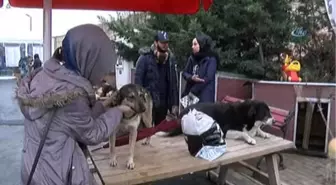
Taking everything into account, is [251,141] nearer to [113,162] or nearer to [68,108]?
[113,162]

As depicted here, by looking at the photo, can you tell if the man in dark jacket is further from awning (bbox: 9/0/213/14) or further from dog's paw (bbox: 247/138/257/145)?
dog's paw (bbox: 247/138/257/145)

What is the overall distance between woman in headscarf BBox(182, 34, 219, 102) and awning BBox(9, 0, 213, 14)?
74cm

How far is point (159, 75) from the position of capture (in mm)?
4926

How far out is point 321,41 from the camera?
24.7 ft

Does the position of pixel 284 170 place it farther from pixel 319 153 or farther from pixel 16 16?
pixel 16 16

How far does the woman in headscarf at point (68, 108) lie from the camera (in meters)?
1.80

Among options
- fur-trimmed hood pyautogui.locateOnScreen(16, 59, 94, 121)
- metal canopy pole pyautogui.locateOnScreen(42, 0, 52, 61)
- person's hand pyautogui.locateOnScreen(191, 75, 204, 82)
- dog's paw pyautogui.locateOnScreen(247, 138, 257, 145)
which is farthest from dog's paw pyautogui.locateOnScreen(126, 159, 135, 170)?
person's hand pyautogui.locateOnScreen(191, 75, 204, 82)

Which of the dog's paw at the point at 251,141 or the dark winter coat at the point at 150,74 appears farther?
the dark winter coat at the point at 150,74

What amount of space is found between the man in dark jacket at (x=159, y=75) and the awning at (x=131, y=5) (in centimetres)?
39

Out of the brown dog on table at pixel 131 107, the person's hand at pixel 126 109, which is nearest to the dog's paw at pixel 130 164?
the brown dog on table at pixel 131 107

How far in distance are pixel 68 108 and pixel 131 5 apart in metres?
2.91

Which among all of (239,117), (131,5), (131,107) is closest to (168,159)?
(131,107)

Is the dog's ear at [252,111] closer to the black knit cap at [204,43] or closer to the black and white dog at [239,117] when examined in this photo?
the black and white dog at [239,117]

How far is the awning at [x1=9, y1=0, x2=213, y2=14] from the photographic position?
4184mm
